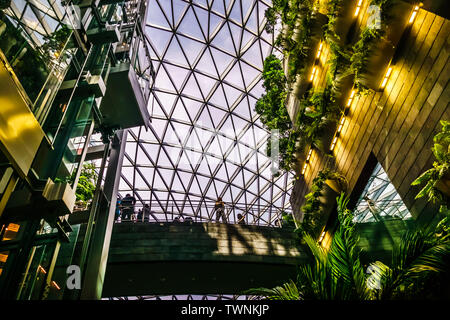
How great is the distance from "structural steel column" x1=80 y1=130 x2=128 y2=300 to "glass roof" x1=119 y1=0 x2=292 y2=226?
8.92 metres

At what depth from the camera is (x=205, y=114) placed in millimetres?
26500

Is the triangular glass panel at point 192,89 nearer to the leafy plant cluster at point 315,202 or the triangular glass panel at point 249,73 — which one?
the triangular glass panel at point 249,73

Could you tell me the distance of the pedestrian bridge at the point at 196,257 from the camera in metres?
12.7

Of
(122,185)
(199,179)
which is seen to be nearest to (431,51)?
(199,179)

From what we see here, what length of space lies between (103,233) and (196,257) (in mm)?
4401

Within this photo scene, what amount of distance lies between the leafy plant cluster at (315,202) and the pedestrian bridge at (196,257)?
2782 millimetres

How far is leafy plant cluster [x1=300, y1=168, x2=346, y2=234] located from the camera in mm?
9127

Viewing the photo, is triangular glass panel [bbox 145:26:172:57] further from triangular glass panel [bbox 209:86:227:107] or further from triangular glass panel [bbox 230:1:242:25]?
triangular glass panel [bbox 209:86:227:107]

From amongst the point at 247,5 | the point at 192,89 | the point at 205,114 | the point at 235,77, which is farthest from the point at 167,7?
the point at 205,114

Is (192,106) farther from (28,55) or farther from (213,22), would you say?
(28,55)

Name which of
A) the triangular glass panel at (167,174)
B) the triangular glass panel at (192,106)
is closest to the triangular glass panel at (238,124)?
the triangular glass panel at (192,106)


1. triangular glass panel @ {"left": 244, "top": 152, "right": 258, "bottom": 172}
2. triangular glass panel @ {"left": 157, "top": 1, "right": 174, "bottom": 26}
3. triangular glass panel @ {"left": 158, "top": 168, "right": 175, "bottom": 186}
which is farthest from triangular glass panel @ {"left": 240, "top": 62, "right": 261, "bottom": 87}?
triangular glass panel @ {"left": 158, "top": 168, "right": 175, "bottom": 186}

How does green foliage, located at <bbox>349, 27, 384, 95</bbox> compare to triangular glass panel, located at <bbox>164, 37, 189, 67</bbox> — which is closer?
green foliage, located at <bbox>349, 27, 384, 95</bbox>

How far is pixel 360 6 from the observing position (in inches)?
307
